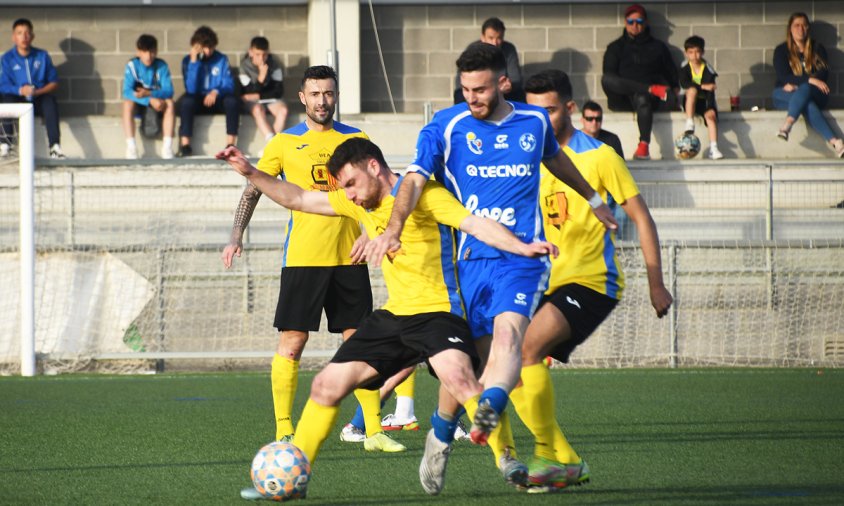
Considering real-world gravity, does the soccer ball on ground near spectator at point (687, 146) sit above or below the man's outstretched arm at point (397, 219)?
above

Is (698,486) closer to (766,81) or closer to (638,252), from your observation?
(638,252)

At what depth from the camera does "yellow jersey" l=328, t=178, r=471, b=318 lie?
5023 millimetres

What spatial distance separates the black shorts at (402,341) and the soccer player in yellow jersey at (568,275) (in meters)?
0.60

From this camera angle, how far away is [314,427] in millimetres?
4875

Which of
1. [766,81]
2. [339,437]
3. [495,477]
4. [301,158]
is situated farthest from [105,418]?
[766,81]

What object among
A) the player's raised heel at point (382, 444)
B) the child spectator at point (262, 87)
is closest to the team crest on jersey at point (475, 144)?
the player's raised heel at point (382, 444)

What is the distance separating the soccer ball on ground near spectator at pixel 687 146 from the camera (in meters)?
15.4

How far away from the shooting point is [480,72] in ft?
17.0

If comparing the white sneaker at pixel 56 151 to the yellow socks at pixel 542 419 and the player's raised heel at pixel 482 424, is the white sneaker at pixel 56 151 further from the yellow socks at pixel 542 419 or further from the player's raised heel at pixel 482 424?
the player's raised heel at pixel 482 424

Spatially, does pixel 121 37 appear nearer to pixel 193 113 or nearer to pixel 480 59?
pixel 193 113

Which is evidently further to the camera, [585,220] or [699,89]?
[699,89]

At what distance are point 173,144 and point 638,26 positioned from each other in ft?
20.0

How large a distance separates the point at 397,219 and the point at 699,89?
38.3 feet

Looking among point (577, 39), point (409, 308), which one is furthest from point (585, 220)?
point (577, 39)
